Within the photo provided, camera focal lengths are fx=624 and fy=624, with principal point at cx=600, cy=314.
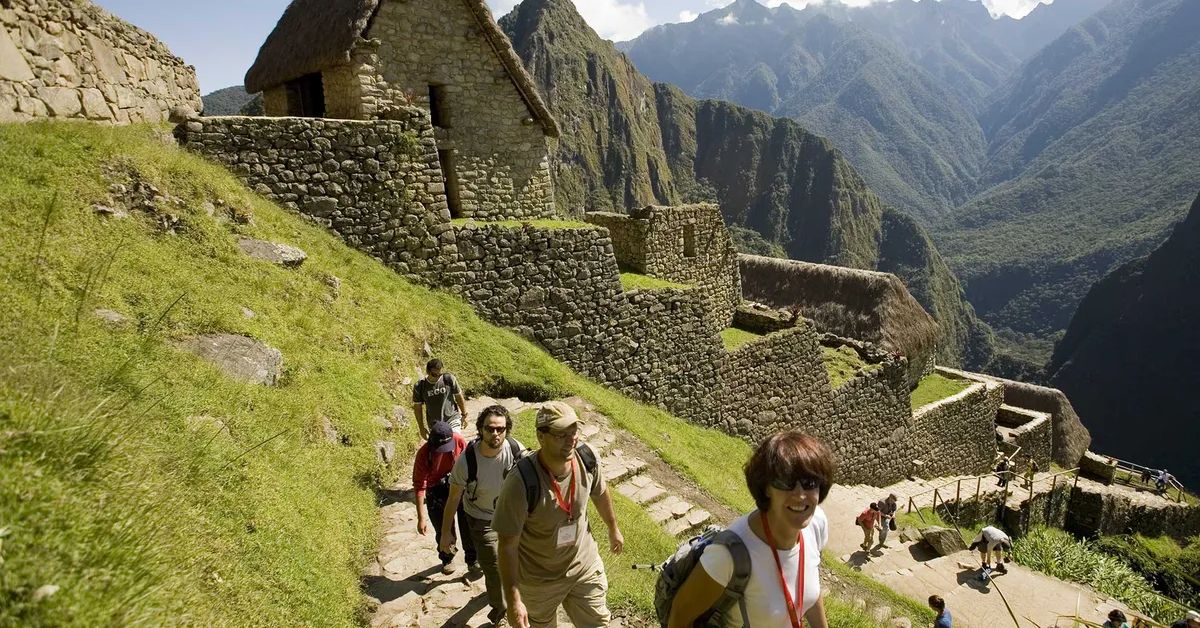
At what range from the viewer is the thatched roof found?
10195mm

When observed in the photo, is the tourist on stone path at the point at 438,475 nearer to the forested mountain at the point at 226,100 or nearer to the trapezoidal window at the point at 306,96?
the trapezoidal window at the point at 306,96

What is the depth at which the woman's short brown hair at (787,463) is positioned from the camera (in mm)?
2469

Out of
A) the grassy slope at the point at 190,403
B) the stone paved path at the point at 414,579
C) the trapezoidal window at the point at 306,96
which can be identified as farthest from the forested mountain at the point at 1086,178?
the stone paved path at the point at 414,579

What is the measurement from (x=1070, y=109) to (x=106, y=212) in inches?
7930

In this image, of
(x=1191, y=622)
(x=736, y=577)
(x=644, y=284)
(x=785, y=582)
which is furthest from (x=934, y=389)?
(x=736, y=577)

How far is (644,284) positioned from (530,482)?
9.82 m

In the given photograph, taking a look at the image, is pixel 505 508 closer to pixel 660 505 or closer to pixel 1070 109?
pixel 660 505

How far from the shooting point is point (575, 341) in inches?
432

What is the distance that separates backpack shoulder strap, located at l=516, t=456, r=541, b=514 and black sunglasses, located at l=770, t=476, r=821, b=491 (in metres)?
1.38

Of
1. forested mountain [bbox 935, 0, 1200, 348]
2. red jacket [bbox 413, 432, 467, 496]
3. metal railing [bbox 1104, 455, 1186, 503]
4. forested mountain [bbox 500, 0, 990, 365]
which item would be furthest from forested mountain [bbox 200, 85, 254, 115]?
forested mountain [bbox 935, 0, 1200, 348]

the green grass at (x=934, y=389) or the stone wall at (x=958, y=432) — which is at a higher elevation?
the green grass at (x=934, y=389)

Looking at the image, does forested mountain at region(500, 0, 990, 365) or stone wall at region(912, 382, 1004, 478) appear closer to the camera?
stone wall at region(912, 382, 1004, 478)

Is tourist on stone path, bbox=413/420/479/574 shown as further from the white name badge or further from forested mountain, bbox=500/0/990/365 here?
forested mountain, bbox=500/0/990/365

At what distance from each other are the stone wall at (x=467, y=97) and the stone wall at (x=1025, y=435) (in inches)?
668
